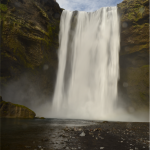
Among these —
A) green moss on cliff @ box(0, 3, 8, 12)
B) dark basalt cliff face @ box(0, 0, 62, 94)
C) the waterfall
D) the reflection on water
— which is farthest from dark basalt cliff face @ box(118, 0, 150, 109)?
the reflection on water

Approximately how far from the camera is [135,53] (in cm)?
3141

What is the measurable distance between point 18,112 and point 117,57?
22.7m

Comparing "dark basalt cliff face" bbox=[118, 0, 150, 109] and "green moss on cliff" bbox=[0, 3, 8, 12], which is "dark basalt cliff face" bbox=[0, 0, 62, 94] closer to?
"green moss on cliff" bbox=[0, 3, 8, 12]

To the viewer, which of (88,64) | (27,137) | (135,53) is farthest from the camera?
(88,64)

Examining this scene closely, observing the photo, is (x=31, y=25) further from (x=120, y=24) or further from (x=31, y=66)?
(x=120, y=24)

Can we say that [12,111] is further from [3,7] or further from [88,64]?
[3,7]

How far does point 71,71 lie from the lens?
3322 cm

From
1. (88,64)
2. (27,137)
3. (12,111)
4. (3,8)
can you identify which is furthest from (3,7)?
(27,137)

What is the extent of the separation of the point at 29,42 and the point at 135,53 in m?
23.0

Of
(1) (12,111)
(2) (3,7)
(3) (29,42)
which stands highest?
(2) (3,7)

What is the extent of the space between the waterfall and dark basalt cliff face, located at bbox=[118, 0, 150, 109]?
2.06 meters

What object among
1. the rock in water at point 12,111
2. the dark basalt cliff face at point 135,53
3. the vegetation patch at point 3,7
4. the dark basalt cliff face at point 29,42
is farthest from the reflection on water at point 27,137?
the dark basalt cliff face at point 135,53

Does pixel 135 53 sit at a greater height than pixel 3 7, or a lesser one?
lesser

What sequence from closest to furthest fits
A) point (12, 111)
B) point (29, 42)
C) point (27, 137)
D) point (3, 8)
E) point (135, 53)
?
1. point (27, 137)
2. point (12, 111)
3. point (3, 8)
4. point (29, 42)
5. point (135, 53)
